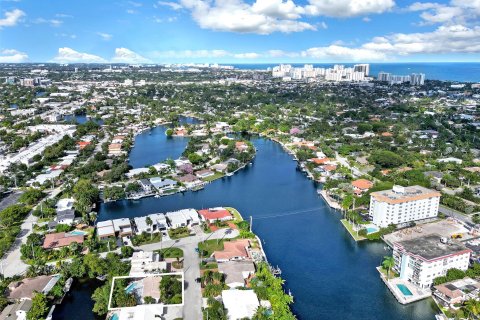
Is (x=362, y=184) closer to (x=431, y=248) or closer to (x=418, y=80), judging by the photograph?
(x=431, y=248)

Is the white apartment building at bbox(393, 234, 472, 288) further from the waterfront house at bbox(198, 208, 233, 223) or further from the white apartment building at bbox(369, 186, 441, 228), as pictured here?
the waterfront house at bbox(198, 208, 233, 223)

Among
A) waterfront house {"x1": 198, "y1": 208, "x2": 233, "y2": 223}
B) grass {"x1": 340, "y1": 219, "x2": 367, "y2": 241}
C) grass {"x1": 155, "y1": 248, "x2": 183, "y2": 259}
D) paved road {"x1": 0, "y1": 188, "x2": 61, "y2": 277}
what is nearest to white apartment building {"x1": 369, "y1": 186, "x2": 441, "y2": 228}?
grass {"x1": 340, "y1": 219, "x2": 367, "y2": 241}

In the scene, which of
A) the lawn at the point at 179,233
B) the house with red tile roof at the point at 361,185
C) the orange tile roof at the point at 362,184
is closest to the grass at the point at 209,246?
the lawn at the point at 179,233

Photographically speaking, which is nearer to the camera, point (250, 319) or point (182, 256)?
point (250, 319)

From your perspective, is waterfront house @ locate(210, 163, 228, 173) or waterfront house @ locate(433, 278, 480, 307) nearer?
waterfront house @ locate(433, 278, 480, 307)

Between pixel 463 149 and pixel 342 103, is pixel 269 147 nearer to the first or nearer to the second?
pixel 463 149

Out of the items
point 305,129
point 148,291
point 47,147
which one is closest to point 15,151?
point 47,147
